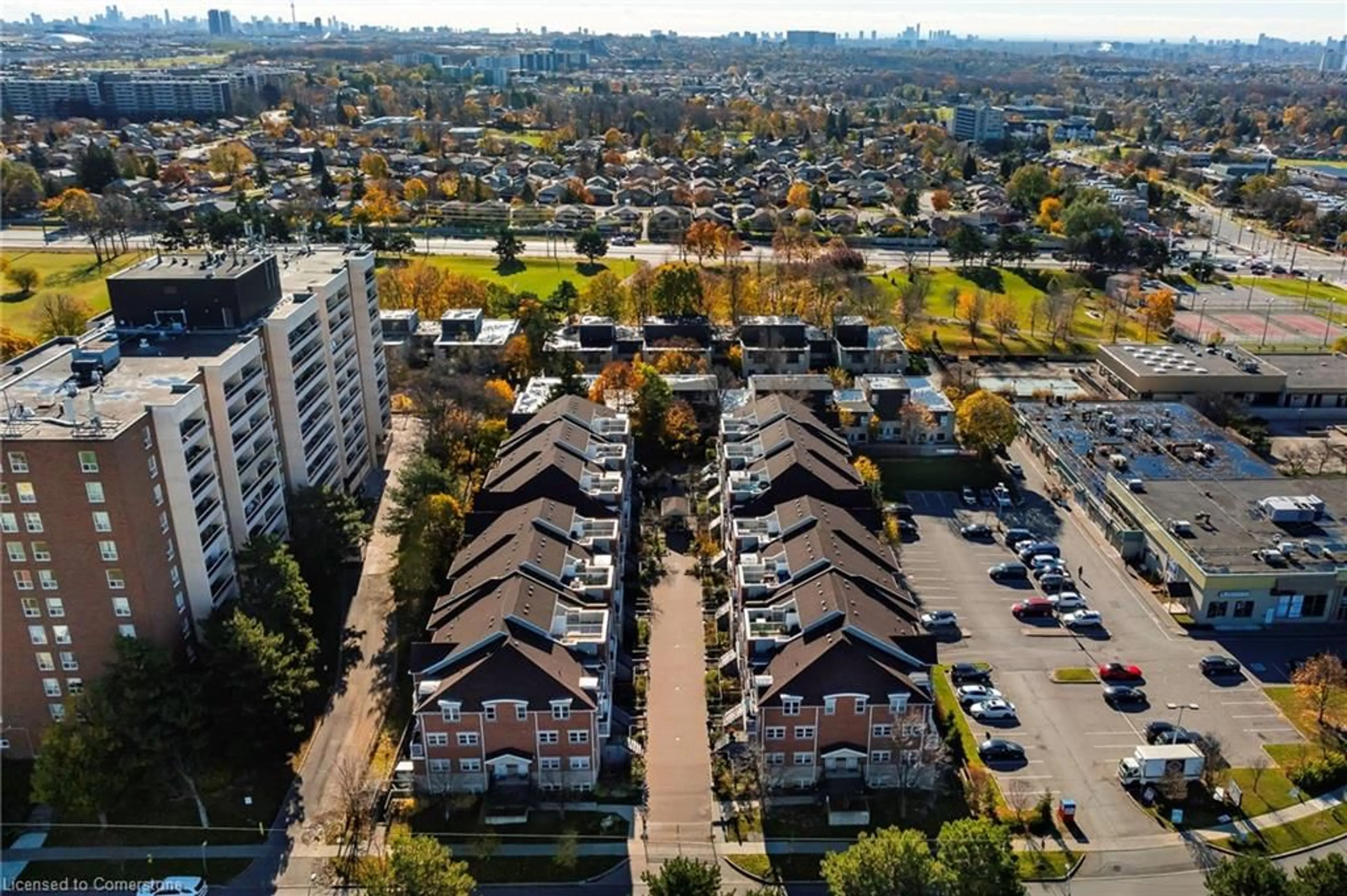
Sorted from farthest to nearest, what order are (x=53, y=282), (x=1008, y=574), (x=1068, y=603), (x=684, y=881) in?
(x=53, y=282) < (x=1008, y=574) < (x=1068, y=603) < (x=684, y=881)

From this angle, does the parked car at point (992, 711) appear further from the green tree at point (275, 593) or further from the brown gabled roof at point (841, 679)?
the green tree at point (275, 593)

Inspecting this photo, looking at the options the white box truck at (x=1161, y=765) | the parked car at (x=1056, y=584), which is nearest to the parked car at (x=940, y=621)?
the parked car at (x=1056, y=584)

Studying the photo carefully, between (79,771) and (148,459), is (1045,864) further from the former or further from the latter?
(148,459)

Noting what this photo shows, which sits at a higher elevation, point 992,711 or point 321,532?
point 321,532

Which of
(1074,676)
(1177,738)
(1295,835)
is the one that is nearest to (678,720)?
(1074,676)

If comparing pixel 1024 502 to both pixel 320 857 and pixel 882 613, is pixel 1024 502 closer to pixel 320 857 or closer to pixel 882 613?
pixel 882 613
